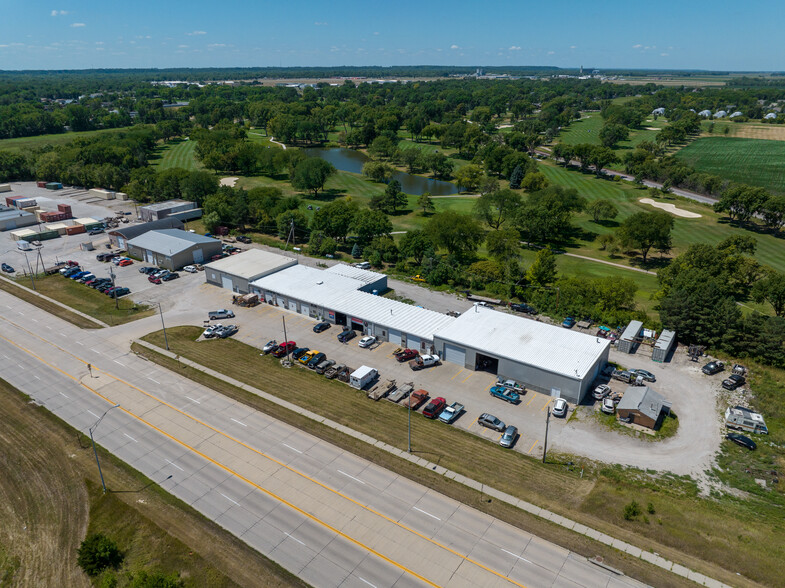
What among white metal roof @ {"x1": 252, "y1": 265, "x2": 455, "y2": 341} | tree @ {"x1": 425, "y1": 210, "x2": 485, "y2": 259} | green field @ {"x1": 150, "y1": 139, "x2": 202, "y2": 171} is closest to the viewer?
white metal roof @ {"x1": 252, "y1": 265, "x2": 455, "y2": 341}

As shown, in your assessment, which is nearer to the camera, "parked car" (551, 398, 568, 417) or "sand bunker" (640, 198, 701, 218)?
"parked car" (551, 398, 568, 417)

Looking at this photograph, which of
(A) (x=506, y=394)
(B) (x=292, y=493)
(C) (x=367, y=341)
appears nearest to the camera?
(B) (x=292, y=493)

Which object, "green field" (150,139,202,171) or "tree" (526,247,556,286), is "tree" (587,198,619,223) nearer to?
"tree" (526,247,556,286)

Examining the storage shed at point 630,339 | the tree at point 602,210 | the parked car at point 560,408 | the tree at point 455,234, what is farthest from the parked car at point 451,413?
the tree at point 602,210

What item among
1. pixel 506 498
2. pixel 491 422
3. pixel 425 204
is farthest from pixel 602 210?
pixel 506 498

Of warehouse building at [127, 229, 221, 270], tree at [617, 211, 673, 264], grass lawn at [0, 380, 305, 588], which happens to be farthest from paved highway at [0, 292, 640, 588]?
tree at [617, 211, 673, 264]

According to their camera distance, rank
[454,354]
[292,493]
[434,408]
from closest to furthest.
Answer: [292,493], [434,408], [454,354]

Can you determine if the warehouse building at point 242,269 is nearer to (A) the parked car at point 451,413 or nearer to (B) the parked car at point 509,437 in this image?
(A) the parked car at point 451,413

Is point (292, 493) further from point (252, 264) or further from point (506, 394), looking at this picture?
point (252, 264)
